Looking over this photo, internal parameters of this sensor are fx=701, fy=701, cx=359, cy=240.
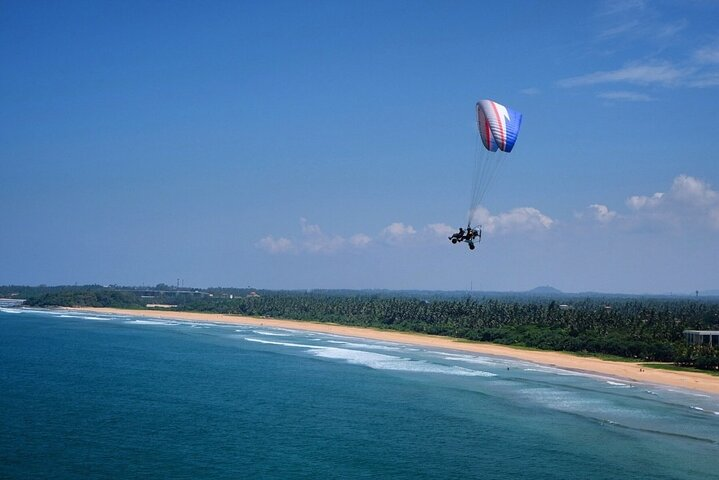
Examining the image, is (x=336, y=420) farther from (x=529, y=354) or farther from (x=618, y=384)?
(x=529, y=354)

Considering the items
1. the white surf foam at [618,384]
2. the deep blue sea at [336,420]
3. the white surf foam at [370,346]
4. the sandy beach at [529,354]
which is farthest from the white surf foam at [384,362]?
the sandy beach at [529,354]

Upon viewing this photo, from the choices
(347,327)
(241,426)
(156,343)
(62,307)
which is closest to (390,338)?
(347,327)

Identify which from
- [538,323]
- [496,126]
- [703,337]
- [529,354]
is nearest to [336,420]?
[496,126]

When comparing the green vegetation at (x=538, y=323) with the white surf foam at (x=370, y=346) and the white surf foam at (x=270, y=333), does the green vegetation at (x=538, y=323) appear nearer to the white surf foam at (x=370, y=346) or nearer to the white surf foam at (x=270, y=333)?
the white surf foam at (x=370, y=346)

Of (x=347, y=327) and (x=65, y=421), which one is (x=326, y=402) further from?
(x=347, y=327)

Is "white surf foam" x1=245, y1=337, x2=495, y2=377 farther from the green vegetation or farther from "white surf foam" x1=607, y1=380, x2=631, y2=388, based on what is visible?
the green vegetation
